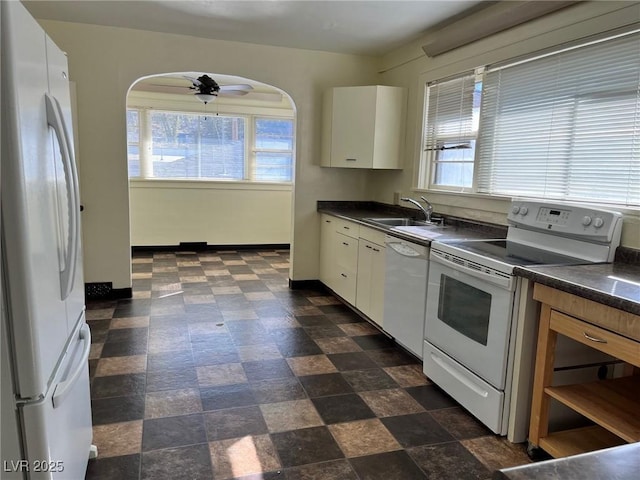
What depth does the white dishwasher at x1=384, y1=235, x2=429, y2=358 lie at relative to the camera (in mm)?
3016

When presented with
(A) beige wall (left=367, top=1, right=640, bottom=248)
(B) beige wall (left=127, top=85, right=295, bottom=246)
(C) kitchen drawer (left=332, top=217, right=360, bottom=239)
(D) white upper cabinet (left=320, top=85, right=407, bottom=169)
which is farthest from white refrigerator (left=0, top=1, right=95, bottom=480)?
(B) beige wall (left=127, top=85, right=295, bottom=246)

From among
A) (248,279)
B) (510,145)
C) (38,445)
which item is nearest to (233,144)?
(248,279)

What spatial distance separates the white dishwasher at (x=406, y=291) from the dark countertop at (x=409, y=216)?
0.24ft

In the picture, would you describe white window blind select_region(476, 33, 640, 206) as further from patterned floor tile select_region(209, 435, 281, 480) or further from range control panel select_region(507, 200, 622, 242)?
patterned floor tile select_region(209, 435, 281, 480)

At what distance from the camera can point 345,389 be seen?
2.79 m

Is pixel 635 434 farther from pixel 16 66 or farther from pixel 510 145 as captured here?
pixel 16 66

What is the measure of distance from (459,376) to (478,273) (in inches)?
24.8

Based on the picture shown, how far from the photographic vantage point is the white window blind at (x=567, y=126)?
2408 mm

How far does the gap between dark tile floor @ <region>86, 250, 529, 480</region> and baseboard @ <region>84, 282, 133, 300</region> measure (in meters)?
0.14

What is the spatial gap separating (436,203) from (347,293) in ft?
3.88

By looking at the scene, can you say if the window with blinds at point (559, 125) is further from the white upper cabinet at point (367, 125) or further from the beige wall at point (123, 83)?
the beige wall at point (123, 83)

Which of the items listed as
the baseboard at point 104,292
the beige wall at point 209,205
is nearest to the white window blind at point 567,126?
the baseboard at point 104,292

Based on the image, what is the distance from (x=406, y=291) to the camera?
3199mm

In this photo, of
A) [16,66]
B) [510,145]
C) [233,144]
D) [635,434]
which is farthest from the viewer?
[233,144]
